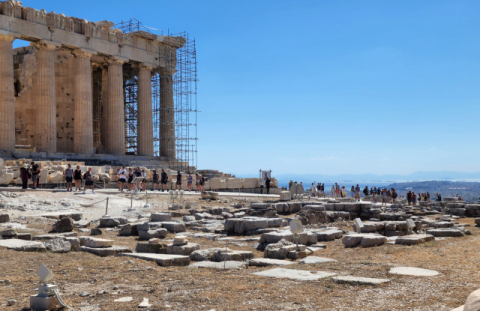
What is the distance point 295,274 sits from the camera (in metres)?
8.20

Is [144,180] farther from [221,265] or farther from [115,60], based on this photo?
[221,265]

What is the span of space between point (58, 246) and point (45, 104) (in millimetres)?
28172

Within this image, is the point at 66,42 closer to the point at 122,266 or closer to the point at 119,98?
the point at 119,98

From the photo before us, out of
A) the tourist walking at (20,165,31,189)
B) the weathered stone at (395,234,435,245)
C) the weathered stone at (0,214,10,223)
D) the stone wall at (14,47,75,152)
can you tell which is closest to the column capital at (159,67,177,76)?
the stone wall at (14,47,75,152)

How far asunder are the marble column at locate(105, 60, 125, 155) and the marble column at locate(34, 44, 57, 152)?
5584 mm

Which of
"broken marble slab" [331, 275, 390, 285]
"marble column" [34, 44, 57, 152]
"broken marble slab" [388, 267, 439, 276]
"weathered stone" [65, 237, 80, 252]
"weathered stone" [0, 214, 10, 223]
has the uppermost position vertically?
"marble column" [34, 44, 57, 152]

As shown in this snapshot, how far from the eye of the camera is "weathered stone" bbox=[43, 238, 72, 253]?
1073 cm

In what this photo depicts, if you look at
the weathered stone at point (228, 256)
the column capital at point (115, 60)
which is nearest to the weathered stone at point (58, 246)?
the weathered stone at point (228, 256)

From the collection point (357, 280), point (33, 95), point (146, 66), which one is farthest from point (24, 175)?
point (146, 66)

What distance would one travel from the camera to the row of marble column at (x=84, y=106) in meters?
34.2

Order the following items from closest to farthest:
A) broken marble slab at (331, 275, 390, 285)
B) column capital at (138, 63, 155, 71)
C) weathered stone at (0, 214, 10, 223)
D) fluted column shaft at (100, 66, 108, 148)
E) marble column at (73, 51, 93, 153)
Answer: broken marble slab at (331, 275, 390, 285) → weathered stone at (0, 214, 10, 223) → marble column at (73, 51, 93, 153) → column capital at (138, 63, 155, 71) → fluted column shaft at (100, 66, 108, 148)

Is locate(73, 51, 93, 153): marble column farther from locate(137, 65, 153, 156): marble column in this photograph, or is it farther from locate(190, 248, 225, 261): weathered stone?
locate(190, 248, 225, 261): weathered stone

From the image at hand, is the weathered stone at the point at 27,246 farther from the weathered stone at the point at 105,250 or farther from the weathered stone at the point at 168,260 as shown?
the weathered stone at the point at 168,260

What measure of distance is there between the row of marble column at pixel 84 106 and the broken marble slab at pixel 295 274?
98.6ft
